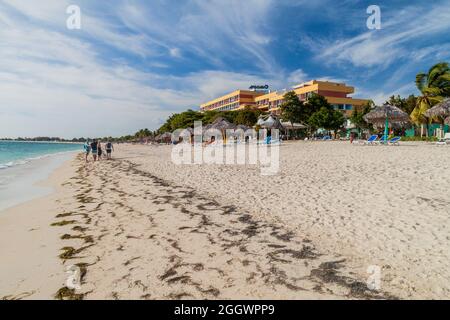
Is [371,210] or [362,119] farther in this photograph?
[362,119]

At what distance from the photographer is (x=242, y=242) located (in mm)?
4348

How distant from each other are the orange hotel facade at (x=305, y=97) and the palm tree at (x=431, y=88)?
17347 millimetres

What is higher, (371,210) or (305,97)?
(305,97)

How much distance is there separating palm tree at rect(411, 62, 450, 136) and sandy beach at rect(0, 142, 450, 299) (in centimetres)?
2497

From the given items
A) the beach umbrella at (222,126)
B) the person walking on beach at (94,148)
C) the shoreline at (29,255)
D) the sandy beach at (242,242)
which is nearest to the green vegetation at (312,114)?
the beach umbrella at (222,126)

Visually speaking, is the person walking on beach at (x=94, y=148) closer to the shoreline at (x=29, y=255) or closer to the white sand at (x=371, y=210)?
the white sand at (x=371, y=210)

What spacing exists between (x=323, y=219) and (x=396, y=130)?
42391 mm

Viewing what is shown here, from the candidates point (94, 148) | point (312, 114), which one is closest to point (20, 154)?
point (94, 148)

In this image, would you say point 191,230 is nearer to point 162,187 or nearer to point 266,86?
point 162,187

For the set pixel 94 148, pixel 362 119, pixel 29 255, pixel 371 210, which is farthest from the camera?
pixel 362 119

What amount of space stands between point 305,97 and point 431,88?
28.0 meters

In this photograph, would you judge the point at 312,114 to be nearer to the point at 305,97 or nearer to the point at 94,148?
the point at 305,97

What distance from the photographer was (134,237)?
462cm

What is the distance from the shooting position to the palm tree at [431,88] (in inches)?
1089
